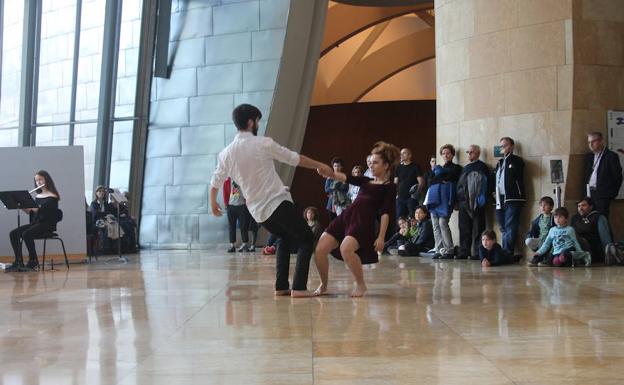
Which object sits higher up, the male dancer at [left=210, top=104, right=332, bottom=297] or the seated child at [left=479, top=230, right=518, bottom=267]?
the male dancer at [left=210, top=104, right=332, bottom=297]

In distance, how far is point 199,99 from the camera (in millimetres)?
17641

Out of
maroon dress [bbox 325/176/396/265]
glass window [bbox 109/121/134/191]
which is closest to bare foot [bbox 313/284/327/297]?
maroon dress [bbox 325/176/396/265]

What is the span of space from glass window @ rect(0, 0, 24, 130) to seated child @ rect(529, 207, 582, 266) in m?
12.7

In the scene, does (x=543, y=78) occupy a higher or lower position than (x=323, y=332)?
higher

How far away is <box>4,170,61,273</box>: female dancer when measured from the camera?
12.2 metres

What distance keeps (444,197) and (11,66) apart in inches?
431

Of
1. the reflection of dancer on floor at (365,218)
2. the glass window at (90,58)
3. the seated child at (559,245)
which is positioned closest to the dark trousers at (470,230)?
the seated child at (559,245)

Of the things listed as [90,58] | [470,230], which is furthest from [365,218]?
[90,58]

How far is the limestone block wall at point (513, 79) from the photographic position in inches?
452

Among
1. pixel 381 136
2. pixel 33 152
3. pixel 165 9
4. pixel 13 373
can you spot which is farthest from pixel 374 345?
pixel 381 136

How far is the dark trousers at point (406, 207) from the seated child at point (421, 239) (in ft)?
2.57

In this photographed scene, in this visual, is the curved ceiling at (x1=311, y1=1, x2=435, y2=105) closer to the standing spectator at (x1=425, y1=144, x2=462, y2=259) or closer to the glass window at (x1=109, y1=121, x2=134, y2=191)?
the glass window at (x1=109, y1=121, x2=134, y2=191)

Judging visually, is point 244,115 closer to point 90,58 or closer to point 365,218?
point 365,218

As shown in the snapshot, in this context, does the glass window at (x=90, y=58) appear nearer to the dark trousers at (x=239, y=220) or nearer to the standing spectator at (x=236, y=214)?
the standing spectator at (x=236, y=214)
